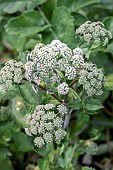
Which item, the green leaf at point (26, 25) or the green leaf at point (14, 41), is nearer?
the green leaf at point (26, 25)

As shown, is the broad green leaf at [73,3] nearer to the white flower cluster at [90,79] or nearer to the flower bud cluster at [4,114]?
the flower bud cluster at [4,114]

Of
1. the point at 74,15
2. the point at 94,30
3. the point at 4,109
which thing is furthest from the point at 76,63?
the point at 74,15

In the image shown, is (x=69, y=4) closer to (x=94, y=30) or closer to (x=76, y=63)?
(x=94, y=30)

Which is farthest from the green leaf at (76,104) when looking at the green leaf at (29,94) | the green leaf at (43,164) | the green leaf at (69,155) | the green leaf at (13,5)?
the green leaf at (13,5)

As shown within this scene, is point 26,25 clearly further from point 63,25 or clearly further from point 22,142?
point 22,142

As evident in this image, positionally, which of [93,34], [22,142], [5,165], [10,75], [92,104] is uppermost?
[93,34]

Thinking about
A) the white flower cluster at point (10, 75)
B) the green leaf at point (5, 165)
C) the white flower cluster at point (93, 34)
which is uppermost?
the white flower cluster at point (93, 34)

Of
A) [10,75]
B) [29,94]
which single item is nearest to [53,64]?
[10,75]
